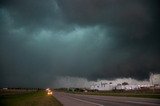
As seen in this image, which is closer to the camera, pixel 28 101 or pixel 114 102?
pixel 114 102

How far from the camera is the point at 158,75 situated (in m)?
198

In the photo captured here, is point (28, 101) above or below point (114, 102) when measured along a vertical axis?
above

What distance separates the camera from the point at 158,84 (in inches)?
7741

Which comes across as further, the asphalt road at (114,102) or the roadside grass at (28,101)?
the roadside grass at (28,101)

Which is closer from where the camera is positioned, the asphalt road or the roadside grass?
the asphalt road

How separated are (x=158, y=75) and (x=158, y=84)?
6669 mm
